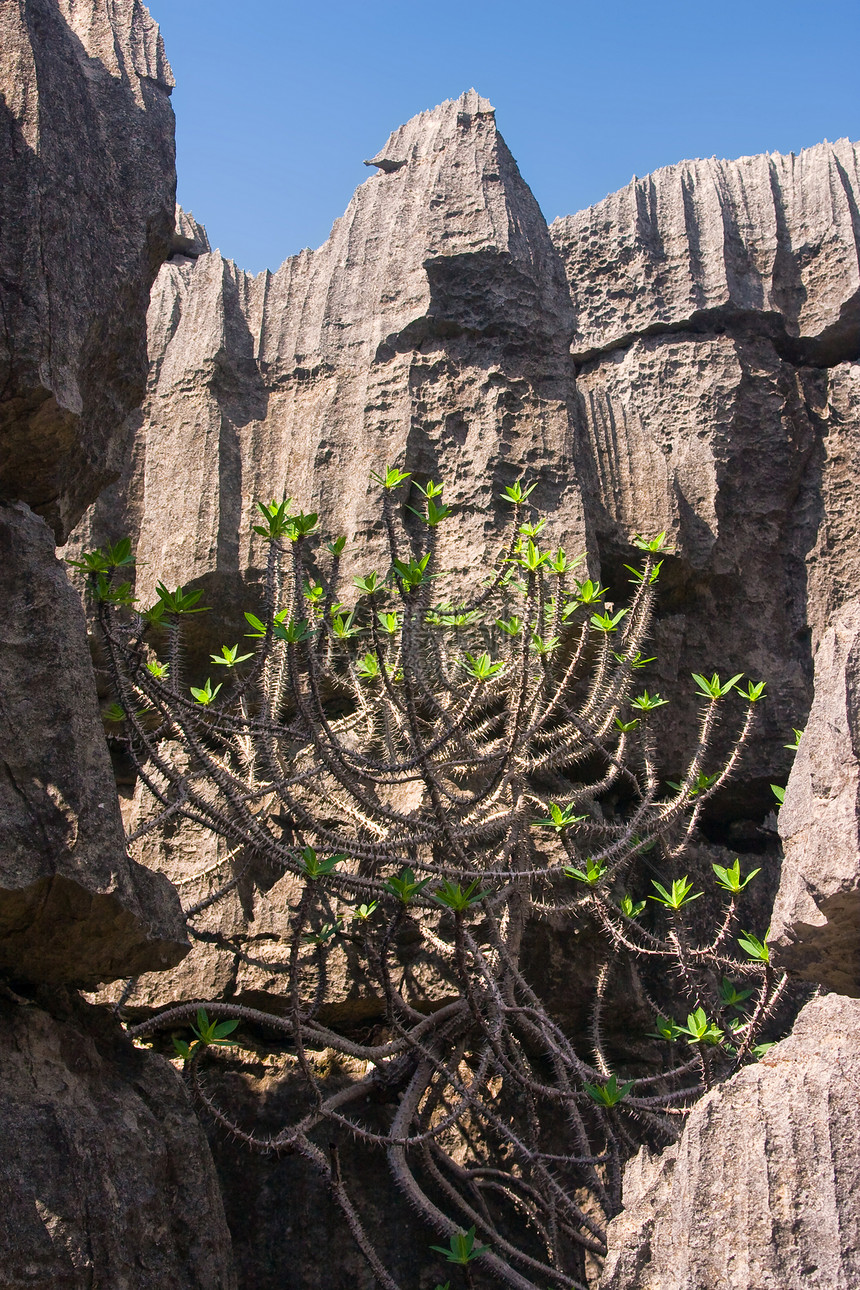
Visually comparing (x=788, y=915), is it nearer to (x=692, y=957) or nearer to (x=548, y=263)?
(x=692, y=957)

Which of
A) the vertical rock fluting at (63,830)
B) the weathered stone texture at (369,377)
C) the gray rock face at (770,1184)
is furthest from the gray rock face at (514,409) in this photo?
the gray rock face at (770,1184)

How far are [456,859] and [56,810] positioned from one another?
4.45 feet

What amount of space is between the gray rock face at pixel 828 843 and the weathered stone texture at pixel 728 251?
3.63 m

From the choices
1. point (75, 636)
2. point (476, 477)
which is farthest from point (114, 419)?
point (476, 477)

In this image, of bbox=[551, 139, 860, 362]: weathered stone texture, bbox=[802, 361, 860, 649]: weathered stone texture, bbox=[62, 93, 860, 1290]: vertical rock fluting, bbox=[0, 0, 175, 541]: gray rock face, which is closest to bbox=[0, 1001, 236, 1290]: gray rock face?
bbox=[62, 93, 860, 1290]: vertical rock fluting

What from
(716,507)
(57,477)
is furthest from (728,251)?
(57,477)

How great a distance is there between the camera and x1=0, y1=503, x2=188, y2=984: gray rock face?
8.19 ft

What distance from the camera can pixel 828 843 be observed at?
7.67 ft

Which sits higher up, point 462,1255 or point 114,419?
point 114,419

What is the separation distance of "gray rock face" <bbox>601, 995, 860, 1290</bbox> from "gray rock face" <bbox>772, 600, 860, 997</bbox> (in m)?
0.11

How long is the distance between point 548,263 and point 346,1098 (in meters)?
3.99

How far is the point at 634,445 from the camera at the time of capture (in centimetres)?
519

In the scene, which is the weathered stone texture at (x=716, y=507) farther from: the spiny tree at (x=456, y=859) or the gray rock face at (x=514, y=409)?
the spiny tree at (x=456, y=859)

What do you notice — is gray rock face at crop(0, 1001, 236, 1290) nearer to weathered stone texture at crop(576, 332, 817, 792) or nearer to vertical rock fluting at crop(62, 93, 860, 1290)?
vertical rock fluting at crop(62, 93, 860, 1290)
